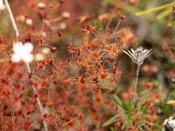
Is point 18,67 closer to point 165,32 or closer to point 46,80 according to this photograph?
point 46,80

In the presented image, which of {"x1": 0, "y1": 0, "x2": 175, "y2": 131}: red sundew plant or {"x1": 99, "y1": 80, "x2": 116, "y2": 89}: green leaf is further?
{"x1": 99, "y1": 80, "x2": 116, "y2": 89}: green leaf

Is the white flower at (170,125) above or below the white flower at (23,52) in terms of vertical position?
below

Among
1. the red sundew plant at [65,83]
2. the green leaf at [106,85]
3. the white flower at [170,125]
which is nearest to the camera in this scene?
the white flower at [170,125]

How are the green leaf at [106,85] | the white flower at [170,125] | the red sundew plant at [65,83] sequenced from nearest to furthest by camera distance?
1. the white flower at [170,125]
2. the red sundew plant at [65,83]
3. the green leaf at [106,85]

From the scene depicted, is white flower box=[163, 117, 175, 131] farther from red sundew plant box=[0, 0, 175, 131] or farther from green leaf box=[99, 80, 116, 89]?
green leaf box=[99, 80, 116, 89]

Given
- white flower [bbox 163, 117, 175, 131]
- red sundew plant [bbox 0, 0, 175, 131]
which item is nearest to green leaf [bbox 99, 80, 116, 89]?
red sundew plant [bbox 0, 0, 175, 131]

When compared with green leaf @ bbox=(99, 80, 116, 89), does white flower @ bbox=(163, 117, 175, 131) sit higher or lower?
lower

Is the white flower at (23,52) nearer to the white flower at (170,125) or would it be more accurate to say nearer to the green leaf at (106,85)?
the green leaf at (106,85)

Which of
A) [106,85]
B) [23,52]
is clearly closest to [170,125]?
Result: [106,85]

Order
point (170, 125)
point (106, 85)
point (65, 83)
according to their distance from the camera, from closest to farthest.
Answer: point (170, 125), point (65, 83), point (106, 85)

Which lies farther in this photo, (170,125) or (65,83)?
(65,83)

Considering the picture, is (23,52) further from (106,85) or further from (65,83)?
(106,85)

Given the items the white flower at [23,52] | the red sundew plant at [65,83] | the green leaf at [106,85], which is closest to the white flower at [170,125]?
the red sundew plant at [65,83]
